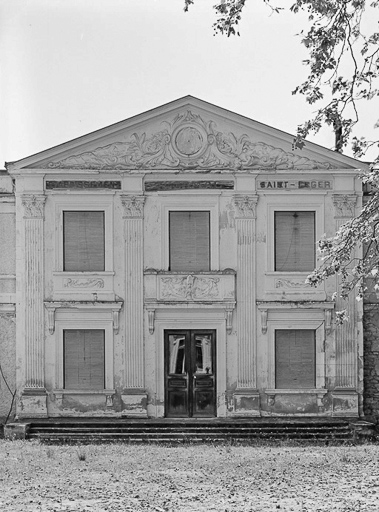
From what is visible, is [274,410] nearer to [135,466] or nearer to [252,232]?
[252,232]

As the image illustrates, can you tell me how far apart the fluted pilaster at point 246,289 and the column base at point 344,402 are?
210 cm

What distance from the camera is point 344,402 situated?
2206cm

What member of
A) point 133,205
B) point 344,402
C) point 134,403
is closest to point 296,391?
point 344,402

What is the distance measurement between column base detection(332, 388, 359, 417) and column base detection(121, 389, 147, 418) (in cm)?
478

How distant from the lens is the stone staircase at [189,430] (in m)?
20.5

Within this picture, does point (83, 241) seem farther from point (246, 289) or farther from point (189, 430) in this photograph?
point (189, 430)

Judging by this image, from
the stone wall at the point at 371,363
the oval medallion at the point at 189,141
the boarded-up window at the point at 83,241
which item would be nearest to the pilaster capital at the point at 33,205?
the boarded-up window at the point at 83,241

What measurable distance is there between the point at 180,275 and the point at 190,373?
8.20 ft

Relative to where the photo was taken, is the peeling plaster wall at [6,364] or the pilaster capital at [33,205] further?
the peeling plaster wall at [6,364]

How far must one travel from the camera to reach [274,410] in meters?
22.1

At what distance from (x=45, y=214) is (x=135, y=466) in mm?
8394

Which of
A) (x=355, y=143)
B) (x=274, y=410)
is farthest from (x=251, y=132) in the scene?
(x=355, y=143)

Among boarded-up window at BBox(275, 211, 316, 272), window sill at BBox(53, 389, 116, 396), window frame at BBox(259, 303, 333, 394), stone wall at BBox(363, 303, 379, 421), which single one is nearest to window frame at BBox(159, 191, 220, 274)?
boarded-up window at BBox(275, 211, 316, 272)

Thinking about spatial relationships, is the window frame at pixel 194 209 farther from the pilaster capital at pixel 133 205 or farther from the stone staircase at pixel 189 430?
the stone staircase at pixel 189 430
